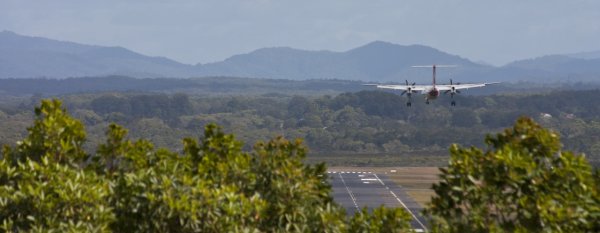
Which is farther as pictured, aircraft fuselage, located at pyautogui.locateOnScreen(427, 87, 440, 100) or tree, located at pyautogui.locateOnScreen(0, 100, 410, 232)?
aircraft fuselage, located at pyautogui.locateOnScreen(427, 87, 440, 100)

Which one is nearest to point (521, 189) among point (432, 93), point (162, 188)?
point (162, 188)

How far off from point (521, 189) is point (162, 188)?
1386cm

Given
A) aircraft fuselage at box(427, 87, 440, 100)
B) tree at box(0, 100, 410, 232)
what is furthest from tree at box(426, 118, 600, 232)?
aircraft fuselage at box(427, 87, 440, 100)

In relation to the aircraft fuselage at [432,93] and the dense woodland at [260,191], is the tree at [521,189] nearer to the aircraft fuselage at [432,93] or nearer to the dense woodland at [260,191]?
the dense woodland at [260,191]

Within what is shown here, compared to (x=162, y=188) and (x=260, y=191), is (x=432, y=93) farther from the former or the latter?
(x=162, y=188)

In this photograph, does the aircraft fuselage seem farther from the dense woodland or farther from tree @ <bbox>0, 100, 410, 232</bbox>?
the dense woodland

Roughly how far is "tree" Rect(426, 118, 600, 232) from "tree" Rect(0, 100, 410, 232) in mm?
2389

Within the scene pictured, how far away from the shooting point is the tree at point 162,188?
115ft

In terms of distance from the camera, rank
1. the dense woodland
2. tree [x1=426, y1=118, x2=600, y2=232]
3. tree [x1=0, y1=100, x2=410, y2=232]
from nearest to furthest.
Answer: tree [x1=426, y1=118, x2=600, y2=232] < the dense woodland < tree [x1=0, y1=100, x2=410, y2=232]

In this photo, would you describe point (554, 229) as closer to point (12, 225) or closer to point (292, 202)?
point (292, 202)

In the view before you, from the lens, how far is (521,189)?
34.1 meters

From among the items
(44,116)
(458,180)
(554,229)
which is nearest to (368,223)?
(458,180)

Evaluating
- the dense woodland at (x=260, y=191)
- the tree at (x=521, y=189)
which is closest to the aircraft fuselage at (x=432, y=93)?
the dense woodland at (x=260, y=191)

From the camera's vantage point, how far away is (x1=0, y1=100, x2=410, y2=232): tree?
35062 mm
